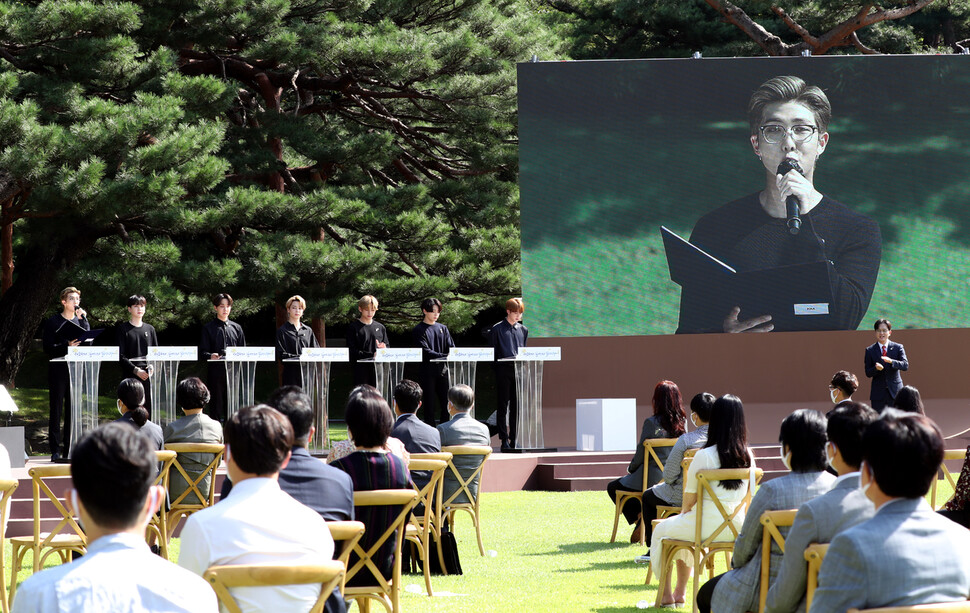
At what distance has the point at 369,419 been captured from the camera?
362 cm

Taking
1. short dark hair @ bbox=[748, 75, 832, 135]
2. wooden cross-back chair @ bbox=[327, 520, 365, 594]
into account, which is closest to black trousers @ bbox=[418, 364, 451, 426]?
short dark hair @ bbox=[748, 75, 832, 135]

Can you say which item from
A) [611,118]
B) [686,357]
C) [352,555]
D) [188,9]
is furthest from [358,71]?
[352,555]

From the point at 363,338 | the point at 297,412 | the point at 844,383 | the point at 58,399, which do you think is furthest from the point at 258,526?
the point at 58,399

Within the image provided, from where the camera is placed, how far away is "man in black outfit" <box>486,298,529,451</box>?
922 centimetres

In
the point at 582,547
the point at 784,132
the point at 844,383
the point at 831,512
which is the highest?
the point at 784,132

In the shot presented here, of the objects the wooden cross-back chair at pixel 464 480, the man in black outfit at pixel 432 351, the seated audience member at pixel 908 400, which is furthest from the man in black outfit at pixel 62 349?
the seated audience member at pixel 908 400

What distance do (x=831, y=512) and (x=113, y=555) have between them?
1.70 m

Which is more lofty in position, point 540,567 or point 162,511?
point 162,511

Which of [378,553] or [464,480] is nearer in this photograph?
[378,553]

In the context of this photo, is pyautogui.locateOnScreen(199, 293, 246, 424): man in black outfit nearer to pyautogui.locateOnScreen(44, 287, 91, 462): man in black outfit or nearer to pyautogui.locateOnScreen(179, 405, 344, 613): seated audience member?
pyautogui.locateOnScreen(44, 287, 91, 462): man in black outfit

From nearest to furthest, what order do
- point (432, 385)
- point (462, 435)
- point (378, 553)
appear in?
→ point (378, 553), point (462, 435), point (432, 385)

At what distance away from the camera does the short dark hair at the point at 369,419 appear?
362 centimetres

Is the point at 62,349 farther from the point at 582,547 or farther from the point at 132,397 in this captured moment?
the point at 582,547

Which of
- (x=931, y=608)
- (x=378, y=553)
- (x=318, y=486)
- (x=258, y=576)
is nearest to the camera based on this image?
(x=931, y=608)
